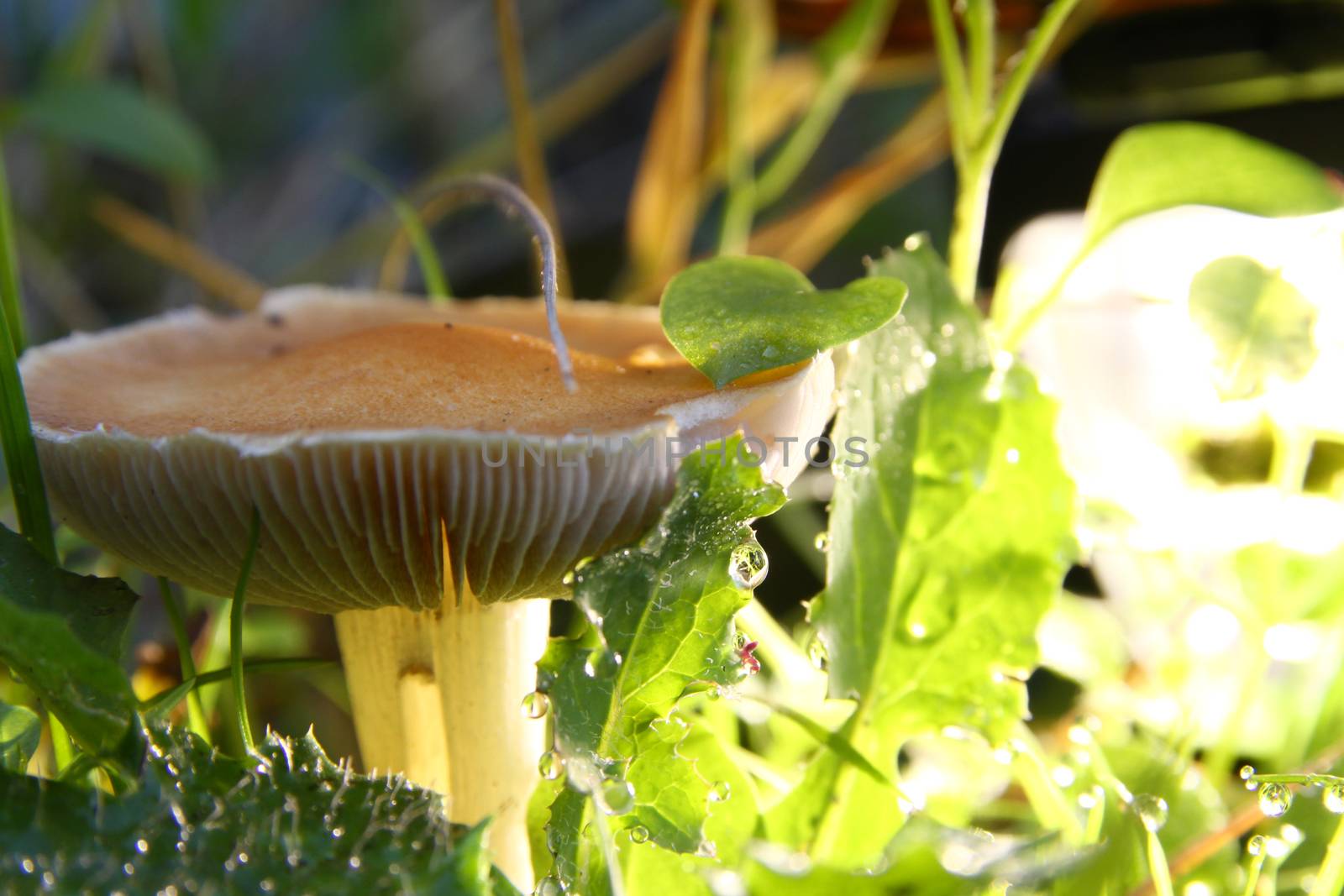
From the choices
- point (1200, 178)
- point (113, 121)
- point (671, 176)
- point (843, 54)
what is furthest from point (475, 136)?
point (1200, 178)

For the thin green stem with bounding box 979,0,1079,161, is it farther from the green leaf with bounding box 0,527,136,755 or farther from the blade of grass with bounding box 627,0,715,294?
the green leaf with bounding box 0,527,136,755

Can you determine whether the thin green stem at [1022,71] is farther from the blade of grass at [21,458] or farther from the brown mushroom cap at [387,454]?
the blade of grass at [21,458]

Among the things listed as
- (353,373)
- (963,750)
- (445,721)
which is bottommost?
(963,750)

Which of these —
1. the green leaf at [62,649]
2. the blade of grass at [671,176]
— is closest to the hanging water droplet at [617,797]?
the green leaf at [62,649]

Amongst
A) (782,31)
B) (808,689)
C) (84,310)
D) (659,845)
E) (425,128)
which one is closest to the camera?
(659,845)

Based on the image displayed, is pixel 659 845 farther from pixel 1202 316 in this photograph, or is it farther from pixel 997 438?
pixel 1202 316

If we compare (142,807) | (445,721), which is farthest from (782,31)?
(142,807)
